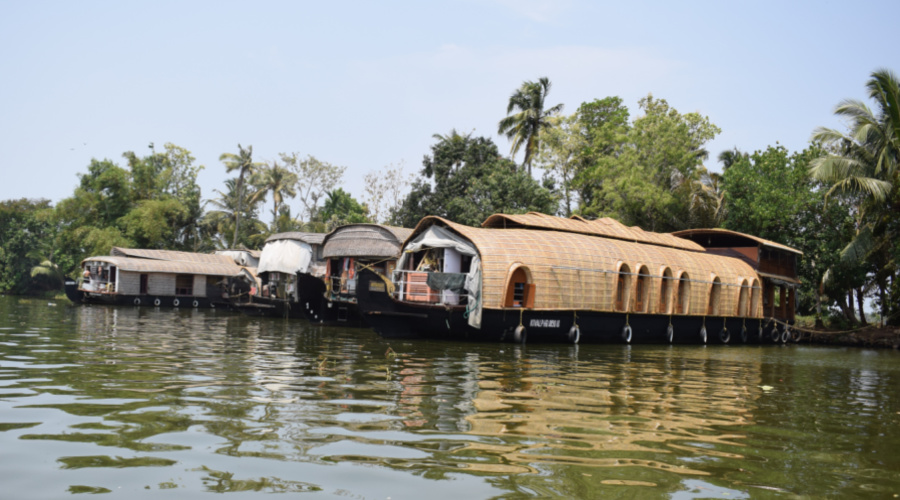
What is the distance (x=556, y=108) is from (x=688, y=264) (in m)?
19.0

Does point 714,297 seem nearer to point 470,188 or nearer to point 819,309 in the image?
point 819,309

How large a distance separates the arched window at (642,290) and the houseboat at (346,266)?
7.11 m

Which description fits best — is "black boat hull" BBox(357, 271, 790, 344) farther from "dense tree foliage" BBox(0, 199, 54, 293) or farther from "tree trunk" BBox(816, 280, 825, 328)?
"dense tree foliage" BBox(0, 199, 54, 293)

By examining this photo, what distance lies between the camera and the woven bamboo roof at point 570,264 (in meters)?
15.9

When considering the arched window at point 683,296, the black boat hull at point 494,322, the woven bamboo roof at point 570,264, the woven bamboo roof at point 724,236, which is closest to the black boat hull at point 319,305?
the woven bamboo roof at point 570,264

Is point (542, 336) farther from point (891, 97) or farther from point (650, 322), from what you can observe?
point (891, 97)


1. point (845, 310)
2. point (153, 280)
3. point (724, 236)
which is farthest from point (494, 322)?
point (153, 280)

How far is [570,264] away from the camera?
16.9 meters

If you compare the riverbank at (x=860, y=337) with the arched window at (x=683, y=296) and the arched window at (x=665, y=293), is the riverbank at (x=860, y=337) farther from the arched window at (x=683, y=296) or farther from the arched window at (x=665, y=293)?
the arched window at (x=665, y=293)

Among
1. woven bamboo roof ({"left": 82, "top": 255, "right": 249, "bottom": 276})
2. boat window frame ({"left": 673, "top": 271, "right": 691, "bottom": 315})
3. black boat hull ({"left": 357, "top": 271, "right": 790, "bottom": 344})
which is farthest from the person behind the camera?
woven bamboo roof ({"left": 82, "top": 255, "right": 249, "bottom": 276})

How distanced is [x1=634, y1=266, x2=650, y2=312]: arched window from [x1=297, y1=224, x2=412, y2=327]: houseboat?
23.3 feet

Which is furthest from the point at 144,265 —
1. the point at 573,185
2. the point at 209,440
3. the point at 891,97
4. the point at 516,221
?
the point at 209,440

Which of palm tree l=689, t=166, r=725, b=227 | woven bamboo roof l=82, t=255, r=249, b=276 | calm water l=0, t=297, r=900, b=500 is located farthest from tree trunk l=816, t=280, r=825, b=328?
woven bamboo roof l=82, t=255, r=249, b=276

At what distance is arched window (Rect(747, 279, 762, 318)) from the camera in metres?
23.8
